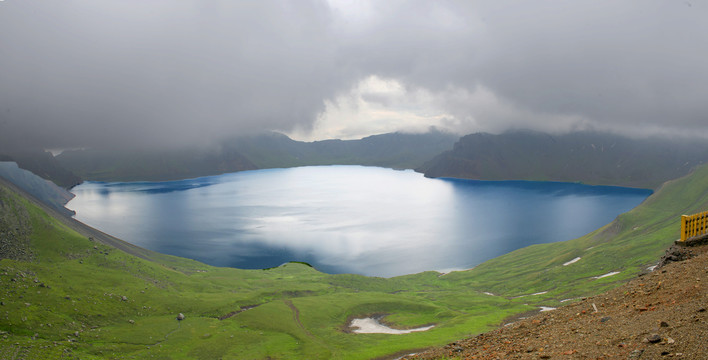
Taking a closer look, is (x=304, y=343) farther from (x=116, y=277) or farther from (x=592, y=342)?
(x=592, y=342)

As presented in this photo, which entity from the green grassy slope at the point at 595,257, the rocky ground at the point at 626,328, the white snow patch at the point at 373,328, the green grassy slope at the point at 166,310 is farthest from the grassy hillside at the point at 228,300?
the rocky ground at the point at 626,328

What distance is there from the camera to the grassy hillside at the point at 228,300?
1660 inches

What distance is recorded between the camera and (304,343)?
4738 cm

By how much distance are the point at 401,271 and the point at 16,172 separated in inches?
6982

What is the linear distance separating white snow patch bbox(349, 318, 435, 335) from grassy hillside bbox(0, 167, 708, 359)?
6.30 feet

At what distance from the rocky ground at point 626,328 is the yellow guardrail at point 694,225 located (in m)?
1.45

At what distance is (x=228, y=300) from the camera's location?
2415 inches

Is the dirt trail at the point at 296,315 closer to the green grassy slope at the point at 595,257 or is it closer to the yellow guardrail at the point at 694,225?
the green grassy slope at the point at 595,257

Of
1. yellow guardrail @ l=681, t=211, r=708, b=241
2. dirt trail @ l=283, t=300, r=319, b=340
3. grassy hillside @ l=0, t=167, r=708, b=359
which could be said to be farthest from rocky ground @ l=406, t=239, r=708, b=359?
dirt trail @ l=283, t=300, r=319, b=340

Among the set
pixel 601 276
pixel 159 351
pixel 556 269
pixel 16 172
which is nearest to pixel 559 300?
pixel 601 276

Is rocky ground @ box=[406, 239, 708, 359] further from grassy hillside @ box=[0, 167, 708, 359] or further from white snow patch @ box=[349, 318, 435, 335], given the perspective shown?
white snow patch @ box=[349, 318, 435, 335]

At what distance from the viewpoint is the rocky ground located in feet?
38.6

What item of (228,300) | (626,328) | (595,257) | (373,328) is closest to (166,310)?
(228,300)

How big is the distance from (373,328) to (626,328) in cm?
4547
